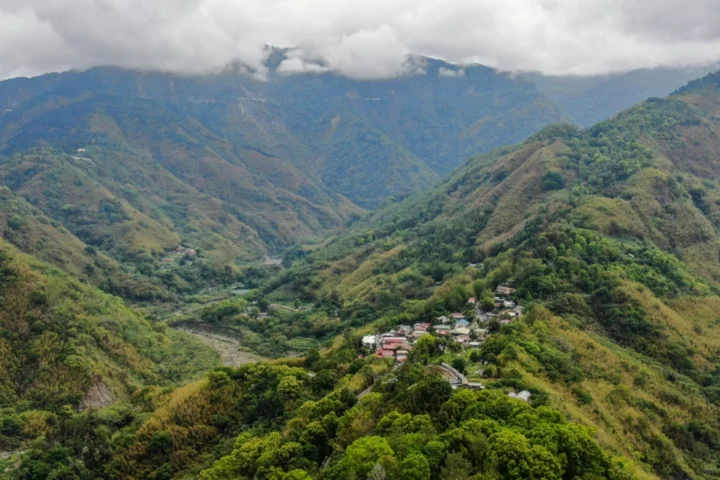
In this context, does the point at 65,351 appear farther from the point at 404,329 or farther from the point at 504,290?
the point at 504,290

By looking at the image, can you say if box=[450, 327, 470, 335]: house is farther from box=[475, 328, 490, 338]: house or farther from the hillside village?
box=[475, 328, 490, 338]: house

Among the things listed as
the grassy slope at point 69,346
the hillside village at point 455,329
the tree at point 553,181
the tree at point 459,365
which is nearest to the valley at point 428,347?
the tree at point 459,365

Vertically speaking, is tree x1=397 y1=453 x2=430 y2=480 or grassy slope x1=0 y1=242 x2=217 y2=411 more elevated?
tree x1=397 y1=453 x2=430 y2=480

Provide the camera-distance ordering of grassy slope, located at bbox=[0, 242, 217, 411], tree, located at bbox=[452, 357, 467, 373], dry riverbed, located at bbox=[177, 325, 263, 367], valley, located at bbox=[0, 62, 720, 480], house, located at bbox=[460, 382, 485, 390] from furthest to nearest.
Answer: dry riverbed, located at bbox=[177, 325, 263, 367]
grassy slope, located at bbox=[0, 242, 217, 411]
tree, located at bbox=[452, 357, 467, 373]
house, located at bbox=[460, 382, 485, 390]
valley, located at bbox=[0, 62, 720, 480]

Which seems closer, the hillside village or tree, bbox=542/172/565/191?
the hillside village

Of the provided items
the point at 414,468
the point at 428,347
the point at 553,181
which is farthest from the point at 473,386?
the point at 553,181

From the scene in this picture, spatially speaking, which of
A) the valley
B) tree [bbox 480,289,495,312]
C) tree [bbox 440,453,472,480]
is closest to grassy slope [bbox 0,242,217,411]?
the valley

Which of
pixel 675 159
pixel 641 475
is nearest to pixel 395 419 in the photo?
pixel 641 475
